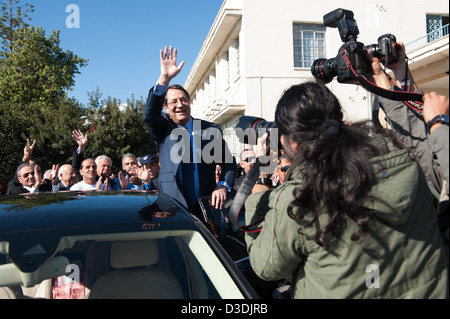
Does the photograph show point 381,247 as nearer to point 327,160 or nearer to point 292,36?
point 327,160

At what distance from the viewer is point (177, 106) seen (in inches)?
124

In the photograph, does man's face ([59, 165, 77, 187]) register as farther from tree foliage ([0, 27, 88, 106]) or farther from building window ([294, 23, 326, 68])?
tree foliage ([0, 27, 88, 106])

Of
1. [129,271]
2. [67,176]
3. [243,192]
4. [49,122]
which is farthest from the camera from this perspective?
[49,122]

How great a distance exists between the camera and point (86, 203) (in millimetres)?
2104

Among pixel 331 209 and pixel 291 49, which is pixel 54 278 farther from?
pixel 291 49

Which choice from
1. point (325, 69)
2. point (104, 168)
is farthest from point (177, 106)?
point (104, 168)

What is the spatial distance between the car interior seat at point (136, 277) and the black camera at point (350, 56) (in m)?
1.42

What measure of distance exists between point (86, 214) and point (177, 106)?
1483 millimetres

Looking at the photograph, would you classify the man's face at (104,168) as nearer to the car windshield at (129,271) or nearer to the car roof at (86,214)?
the car roof at (86,214)

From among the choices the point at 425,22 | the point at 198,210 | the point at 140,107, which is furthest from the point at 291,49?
the point at 198,210

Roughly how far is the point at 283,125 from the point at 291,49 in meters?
13.1

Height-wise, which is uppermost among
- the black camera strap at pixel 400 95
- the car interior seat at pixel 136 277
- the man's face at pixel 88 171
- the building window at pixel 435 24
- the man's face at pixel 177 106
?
the building window at pixel 435 24

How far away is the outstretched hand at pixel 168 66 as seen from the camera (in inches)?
109

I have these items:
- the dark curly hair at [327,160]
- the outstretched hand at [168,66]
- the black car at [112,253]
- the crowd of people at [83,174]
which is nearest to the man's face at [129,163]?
the crowd of people at [83,174]
